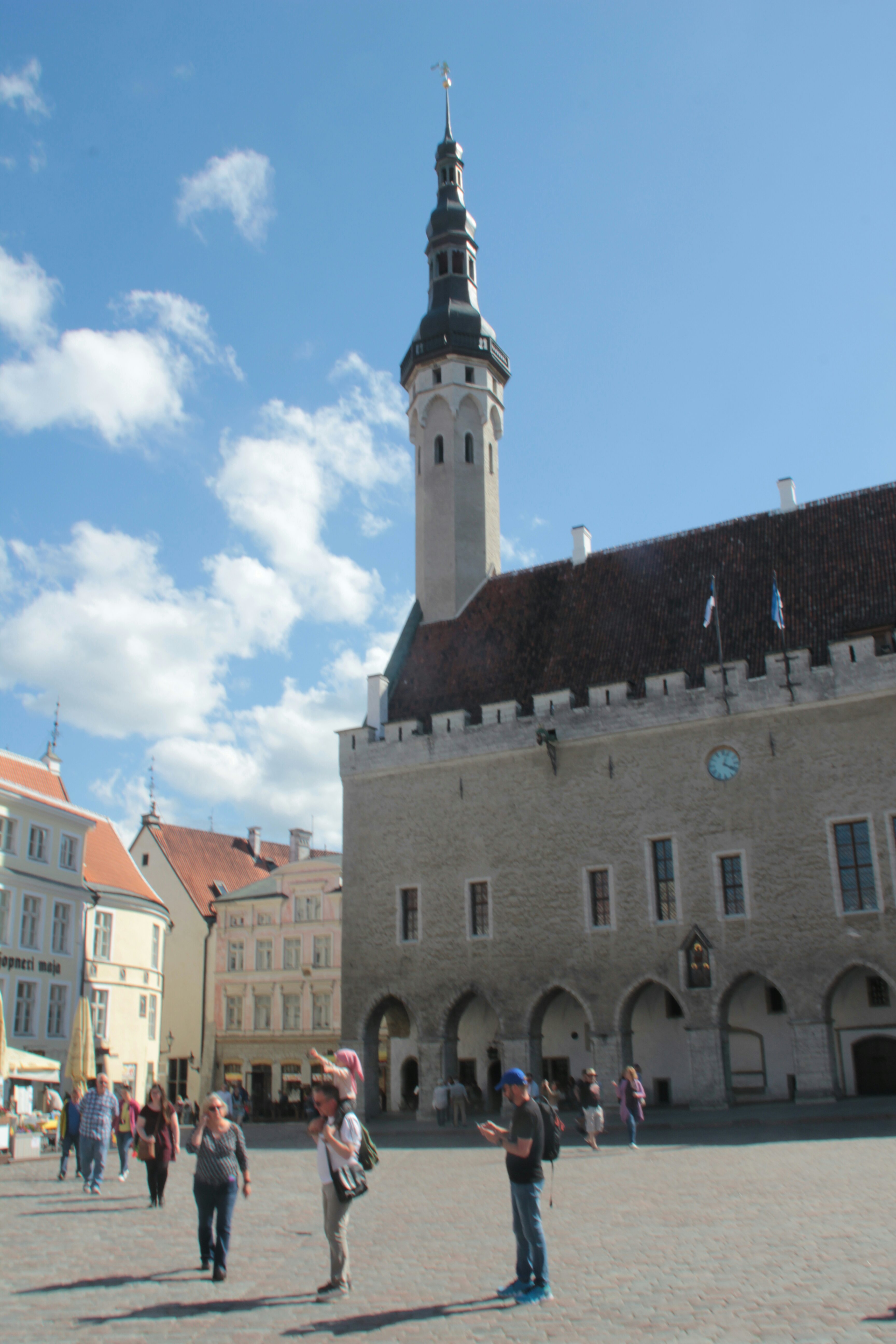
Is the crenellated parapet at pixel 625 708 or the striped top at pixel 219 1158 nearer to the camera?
the striped top at pixel 219 1158

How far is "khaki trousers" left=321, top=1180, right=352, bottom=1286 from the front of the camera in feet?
24.0

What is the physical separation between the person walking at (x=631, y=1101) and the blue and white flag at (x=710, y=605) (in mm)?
10953

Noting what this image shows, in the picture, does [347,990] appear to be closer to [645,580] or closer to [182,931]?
[645,580]

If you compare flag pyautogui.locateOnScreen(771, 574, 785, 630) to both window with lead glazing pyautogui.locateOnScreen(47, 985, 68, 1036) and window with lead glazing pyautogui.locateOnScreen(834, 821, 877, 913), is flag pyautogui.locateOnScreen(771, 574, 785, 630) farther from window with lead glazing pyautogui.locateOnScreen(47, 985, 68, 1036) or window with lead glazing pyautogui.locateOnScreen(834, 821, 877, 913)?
window with lead glazing pyautogui.locateOnScreen(47, 985, 68, 1036)

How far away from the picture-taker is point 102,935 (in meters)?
34.9

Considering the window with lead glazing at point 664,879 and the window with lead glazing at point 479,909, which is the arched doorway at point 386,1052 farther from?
the window with lead glazing at point 664,879

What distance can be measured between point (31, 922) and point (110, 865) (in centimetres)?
738

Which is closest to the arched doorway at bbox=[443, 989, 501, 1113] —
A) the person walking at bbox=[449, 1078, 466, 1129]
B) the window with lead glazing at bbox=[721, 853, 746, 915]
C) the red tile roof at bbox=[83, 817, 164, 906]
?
the person walking at bbox=[449, 1078, 466, 1129]

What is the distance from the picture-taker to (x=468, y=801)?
2883 centimetres

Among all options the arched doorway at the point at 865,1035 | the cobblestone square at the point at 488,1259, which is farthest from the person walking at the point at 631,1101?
the arched doorway at the point at 865,1035

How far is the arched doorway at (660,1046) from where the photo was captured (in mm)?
26141

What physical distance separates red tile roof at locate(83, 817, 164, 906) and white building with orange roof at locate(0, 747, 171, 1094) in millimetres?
49

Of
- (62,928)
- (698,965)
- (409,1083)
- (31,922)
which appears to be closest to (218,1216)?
(698,965)

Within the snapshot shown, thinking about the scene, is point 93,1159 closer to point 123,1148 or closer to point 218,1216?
point 123,1148
